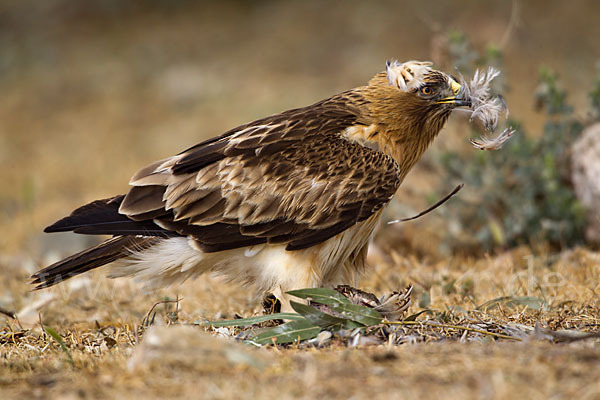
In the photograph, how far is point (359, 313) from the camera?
12.4ft

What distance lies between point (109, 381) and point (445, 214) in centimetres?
428

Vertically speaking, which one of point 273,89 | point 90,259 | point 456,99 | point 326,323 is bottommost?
point 326,323

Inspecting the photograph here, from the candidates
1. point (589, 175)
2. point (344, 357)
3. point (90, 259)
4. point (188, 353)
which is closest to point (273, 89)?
point (589, 175)

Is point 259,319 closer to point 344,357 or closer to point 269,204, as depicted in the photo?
point 269,204

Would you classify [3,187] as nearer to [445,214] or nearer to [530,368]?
[445,214]

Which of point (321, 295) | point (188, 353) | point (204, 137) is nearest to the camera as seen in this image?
point (188, 353)

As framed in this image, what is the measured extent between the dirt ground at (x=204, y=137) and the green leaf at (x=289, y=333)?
11 centimetres

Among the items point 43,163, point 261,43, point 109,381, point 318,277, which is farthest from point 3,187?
point 109,381

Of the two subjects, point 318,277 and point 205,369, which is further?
point 318,277

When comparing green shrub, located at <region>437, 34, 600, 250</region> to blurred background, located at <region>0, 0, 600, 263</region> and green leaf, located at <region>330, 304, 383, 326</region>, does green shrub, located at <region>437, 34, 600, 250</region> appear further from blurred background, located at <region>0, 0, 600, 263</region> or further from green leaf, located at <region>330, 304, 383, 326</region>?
green leaf, located at <region>330, 304, 383, 326</region>

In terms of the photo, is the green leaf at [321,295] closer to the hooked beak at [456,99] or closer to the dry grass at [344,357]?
the dry grass at [344,357]

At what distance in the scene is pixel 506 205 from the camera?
6.58m

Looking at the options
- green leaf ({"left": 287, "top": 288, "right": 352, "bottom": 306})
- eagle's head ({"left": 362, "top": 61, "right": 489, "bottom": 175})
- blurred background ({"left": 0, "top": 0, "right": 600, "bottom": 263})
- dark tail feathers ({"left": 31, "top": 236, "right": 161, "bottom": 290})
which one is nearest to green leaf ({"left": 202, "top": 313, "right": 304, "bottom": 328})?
green leaf ({"left": 287, "top": 288, "right": 352, "bottom": 306})

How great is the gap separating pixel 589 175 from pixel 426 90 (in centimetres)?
224
